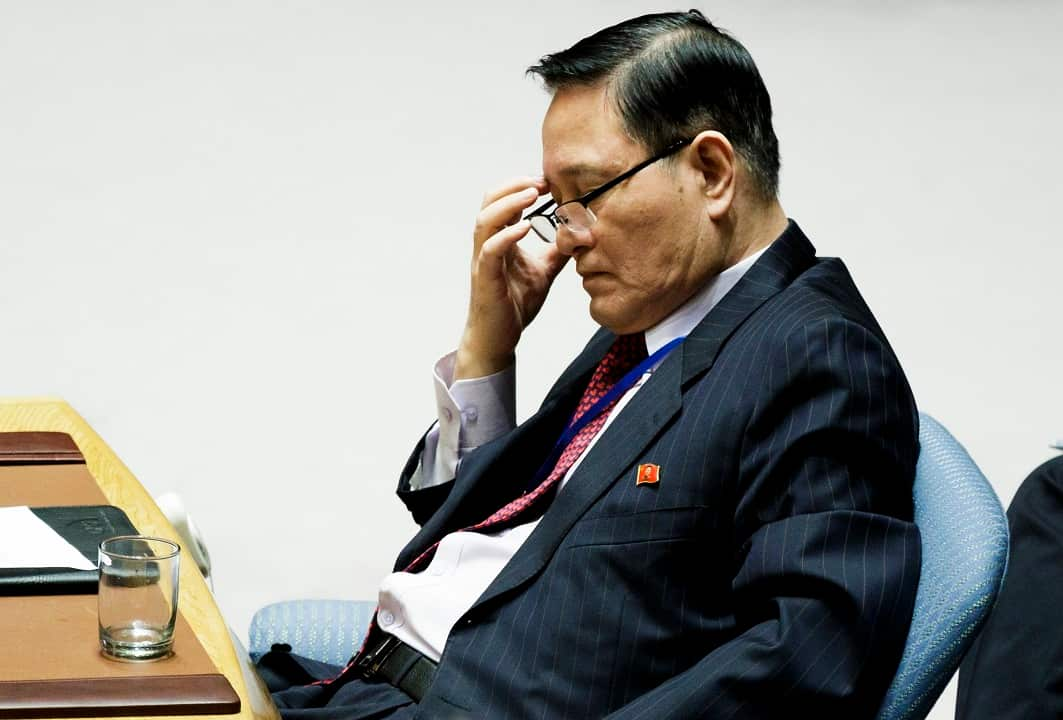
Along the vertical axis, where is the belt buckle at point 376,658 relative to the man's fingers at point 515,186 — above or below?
below

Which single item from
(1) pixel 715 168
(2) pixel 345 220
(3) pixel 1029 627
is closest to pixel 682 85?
(1) pixel 715 168

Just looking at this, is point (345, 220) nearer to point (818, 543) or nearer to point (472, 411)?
point (472, 411)

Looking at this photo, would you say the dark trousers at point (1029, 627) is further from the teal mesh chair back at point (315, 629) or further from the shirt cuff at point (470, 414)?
the teal mesh chair back at point (315, 629)

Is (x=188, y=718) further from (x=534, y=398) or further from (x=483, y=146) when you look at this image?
(x=483, y=146)

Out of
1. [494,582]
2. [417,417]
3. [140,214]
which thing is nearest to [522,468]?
[494,582]

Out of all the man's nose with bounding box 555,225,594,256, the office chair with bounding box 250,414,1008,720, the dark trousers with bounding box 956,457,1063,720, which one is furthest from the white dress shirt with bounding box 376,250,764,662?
the dark trousers with bounding box 956,457,1063,720

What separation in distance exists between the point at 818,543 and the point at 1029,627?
731mm

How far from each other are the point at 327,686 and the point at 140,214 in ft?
9.92

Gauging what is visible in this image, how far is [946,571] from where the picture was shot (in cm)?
120

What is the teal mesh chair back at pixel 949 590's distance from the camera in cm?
117

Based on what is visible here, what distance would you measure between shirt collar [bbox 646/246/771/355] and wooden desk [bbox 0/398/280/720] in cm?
51

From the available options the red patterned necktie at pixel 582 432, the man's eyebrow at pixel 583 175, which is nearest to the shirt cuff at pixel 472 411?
the red patterned necktie at pixel 582 432

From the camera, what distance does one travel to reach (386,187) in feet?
14.9

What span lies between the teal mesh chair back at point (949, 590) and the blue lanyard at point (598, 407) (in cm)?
38
